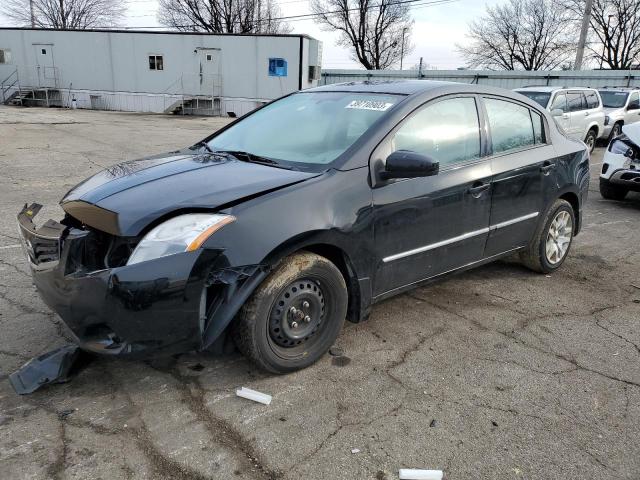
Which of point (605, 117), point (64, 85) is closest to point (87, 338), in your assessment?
point (605, 117)

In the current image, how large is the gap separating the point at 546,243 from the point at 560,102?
897 cm

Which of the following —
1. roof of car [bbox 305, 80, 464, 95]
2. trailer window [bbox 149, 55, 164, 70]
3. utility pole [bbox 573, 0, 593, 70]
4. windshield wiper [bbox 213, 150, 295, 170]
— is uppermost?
utility pole [bbox 573, 0, 593, 70]

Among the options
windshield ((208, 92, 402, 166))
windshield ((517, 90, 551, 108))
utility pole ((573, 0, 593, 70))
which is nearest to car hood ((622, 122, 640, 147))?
windshield ((517, 90, 551, 108))

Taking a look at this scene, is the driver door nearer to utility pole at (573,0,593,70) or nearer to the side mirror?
the side mirror

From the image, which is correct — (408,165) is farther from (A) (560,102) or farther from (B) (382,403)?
(A) (560,102)

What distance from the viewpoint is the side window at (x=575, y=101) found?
12580 millimetres

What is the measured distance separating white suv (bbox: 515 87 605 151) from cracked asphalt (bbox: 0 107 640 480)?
889 centimetres

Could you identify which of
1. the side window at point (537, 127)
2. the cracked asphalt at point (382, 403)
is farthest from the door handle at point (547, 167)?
the cracked asphalt at point (382, 403)

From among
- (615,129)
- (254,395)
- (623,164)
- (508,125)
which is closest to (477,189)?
(508,125)

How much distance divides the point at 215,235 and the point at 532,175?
2851 mm

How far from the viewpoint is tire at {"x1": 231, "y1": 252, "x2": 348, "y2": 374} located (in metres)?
2.71

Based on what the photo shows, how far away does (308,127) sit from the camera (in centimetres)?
357

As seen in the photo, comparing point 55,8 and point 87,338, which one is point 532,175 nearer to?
point 87,338

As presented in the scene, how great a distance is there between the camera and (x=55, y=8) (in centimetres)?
5153
